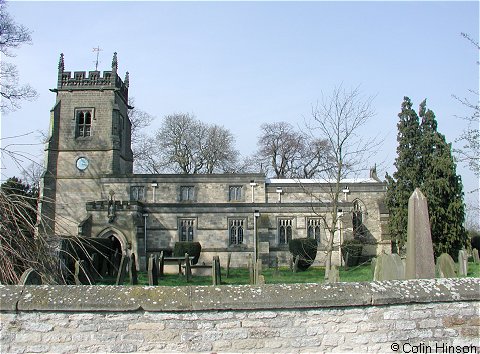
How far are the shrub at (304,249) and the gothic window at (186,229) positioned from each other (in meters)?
6.85

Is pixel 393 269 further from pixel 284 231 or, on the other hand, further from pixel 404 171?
pixel 284 231

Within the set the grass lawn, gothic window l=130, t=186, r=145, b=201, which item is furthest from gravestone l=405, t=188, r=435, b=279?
gothic window l=130, t=186, r=145, b=201

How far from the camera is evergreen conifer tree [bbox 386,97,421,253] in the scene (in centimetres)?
3002

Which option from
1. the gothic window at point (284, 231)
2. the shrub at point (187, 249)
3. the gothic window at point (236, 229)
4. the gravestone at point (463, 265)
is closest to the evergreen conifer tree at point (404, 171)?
the gothic window at point (284, 231)

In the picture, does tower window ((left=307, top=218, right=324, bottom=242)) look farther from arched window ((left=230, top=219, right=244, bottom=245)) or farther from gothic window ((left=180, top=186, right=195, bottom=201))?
gothic window ((left=180, top=186, right=195, bottom=201))

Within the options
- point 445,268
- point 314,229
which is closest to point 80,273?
point 445,268

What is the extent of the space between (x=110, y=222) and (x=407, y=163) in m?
18.7

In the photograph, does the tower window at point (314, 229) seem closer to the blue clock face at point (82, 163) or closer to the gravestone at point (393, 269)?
the blue clock face at point (82, 163)

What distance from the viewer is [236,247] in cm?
3253

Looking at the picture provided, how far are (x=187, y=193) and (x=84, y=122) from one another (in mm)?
9555

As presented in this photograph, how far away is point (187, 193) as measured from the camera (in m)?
36.8

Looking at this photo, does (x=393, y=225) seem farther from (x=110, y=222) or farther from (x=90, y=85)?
(x=90, y=85)

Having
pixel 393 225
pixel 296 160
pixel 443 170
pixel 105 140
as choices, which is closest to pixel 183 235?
pixel 105 140

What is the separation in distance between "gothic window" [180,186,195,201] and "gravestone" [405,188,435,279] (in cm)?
2951
